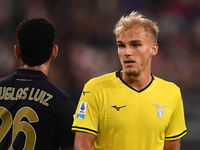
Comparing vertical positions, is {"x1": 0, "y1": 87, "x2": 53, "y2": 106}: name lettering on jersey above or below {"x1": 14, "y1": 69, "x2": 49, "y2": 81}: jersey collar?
below

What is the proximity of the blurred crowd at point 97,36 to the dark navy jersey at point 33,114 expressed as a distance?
537 cm

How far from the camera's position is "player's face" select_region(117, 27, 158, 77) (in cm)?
311

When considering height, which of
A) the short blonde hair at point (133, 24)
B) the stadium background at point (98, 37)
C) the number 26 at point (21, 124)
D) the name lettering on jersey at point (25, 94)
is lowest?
the number 26 at point (21, 124)

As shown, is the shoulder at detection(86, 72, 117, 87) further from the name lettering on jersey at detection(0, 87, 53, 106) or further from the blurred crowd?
the blurred crowd

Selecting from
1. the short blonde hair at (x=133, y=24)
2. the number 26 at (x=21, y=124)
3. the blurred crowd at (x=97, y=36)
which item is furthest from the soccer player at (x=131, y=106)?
the blurred crowd at (x=97, y=36)

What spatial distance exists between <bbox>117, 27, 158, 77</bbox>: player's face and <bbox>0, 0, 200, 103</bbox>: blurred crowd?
500 centimetres

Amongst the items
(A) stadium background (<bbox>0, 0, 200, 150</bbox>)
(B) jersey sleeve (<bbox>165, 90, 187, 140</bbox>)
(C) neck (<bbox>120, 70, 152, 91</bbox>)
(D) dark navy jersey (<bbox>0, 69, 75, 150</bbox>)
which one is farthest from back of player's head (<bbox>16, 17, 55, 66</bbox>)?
(A) stadium background (<bbox>0, 0, 200, 150</bbox>)

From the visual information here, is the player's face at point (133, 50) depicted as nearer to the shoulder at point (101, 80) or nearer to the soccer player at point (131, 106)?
the soccer player at point (131, 106)

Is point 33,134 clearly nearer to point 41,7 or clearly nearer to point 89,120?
point 89,120

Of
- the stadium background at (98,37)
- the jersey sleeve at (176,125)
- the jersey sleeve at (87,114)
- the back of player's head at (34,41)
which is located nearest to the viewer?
the back of player's head at (34,41)

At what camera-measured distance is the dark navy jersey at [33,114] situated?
2.58m

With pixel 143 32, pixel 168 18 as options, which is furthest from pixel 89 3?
pixel 143 32

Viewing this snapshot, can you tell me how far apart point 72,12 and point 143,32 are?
240 inches

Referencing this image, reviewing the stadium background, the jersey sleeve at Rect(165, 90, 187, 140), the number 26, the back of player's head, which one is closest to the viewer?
the number 26
